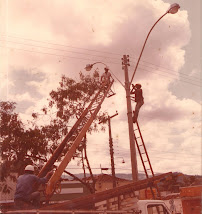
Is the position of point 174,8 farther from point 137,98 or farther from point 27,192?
point 27,192

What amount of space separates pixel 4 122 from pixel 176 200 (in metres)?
11.1

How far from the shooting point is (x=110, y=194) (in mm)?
5953

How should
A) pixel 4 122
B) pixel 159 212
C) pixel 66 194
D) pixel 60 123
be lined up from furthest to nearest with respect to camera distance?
pixel 66 194, pixel 60 123, pixel 4 122, pixel 159 212

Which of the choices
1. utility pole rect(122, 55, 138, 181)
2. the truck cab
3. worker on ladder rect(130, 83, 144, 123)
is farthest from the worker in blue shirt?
worker on ladder rect(130, 83, 144, 123)

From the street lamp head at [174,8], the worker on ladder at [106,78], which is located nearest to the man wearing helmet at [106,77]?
the worker on ladder at [106,78]

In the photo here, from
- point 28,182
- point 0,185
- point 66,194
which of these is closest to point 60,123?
point 0,185

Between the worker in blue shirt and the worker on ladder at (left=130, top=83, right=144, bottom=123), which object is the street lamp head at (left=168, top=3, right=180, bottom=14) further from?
the worker in blue shirt

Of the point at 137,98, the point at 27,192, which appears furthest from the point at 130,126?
the point at 27,192

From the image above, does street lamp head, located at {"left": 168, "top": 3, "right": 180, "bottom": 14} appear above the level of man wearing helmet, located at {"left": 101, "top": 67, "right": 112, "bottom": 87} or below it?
above

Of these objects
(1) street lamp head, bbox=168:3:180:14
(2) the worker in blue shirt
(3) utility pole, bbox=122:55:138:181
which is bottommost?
(2) the worker in blue shirt

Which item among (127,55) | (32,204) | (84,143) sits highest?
(127,55)

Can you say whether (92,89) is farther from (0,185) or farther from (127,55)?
(0,185)

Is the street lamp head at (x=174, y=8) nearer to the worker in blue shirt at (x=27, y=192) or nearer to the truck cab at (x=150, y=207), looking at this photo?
the truck cab at (x=150, y=207)

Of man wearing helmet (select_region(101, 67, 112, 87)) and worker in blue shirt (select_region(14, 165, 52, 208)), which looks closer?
worker in blue shirt (select_region(14, 165, 52, 208))
